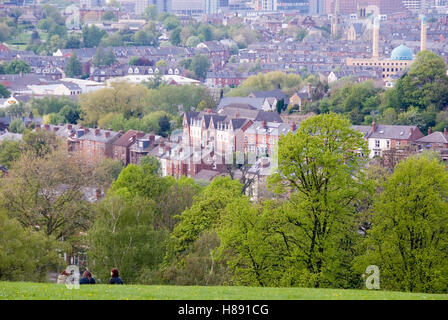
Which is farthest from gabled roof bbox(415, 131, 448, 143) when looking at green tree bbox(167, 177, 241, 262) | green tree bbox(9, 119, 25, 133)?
green tree bbox(9, 119, 25, 133)

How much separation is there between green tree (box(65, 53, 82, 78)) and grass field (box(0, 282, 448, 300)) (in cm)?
10961

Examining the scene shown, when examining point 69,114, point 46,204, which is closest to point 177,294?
point 46,204

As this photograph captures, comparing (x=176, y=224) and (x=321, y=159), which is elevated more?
(x=321, y=159)

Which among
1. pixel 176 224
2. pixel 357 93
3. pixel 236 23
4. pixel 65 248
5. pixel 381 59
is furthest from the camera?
pixel 236 23

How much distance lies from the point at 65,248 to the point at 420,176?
11.7 meters

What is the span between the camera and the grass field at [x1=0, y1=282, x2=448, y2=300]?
55.9ft

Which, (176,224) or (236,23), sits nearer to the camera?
(176,224)

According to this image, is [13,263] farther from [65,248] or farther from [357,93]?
[357,93]

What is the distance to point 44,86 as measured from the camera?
103125 mm

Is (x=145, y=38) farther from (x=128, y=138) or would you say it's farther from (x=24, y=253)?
(x=24, y=253)

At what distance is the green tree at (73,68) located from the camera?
126m
